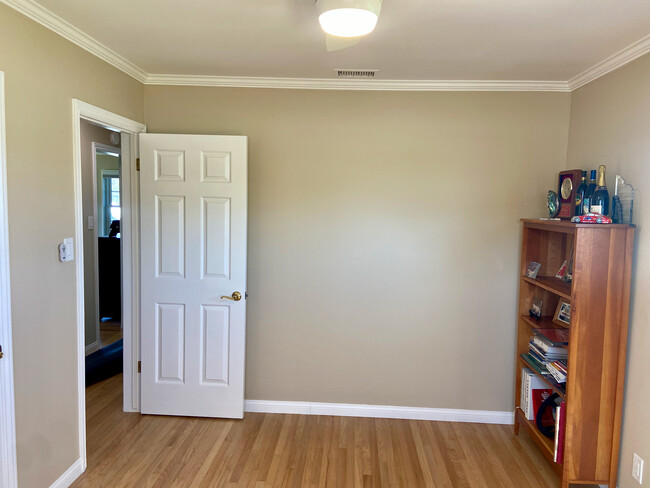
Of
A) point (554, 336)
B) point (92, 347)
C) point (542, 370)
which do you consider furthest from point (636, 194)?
point (92, 347)

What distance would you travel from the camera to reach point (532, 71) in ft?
9.07

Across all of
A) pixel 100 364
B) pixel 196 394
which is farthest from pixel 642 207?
pixel 100 364

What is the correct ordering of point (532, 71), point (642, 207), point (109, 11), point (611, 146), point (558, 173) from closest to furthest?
point (109, 11)
point (642, 207)
point (611, 146)
point (532, 71)
point (558, 173)

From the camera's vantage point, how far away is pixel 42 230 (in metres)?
2.13

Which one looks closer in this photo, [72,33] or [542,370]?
[72,33]

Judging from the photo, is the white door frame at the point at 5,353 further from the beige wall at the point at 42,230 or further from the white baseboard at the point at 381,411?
the white baseboard at the point at 381,411

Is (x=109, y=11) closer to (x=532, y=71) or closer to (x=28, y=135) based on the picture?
(x=28, y=135)

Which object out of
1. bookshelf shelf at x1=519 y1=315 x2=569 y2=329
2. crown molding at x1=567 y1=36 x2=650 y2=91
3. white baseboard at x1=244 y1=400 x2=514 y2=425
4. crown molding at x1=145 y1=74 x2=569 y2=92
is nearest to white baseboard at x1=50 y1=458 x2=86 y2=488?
white baseboard at x1=244 y1=400 x2=514 y2=425

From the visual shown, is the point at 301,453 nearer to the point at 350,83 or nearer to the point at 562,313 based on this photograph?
the point at 562,313

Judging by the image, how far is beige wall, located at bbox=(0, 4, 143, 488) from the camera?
1949mm

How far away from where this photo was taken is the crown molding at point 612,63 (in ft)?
7.30

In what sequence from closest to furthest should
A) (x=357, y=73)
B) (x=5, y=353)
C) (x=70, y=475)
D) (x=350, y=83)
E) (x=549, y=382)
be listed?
(x=5, y=353) < (x=70, y=475) < (x=549, y=382) < (x=357, y=73) < (x=350, y=83)

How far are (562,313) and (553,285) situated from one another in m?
0.29

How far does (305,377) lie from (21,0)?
275 cm
